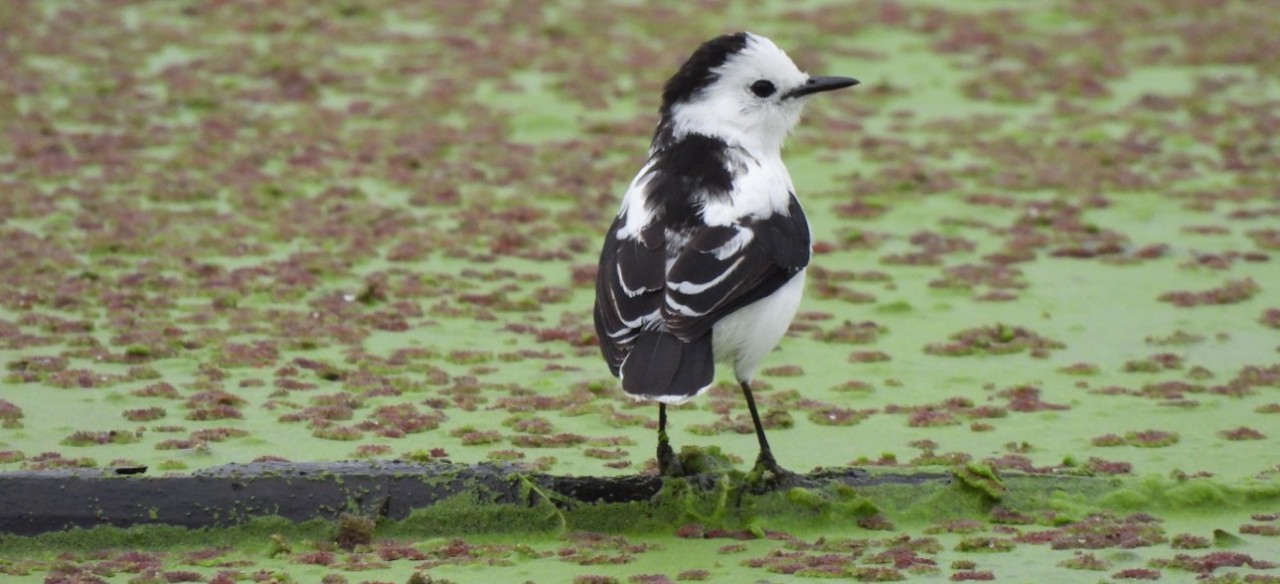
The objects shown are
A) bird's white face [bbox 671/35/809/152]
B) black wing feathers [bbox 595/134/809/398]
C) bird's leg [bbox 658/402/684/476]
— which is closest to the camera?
black wing feathers [bbox 595/134/809/398]

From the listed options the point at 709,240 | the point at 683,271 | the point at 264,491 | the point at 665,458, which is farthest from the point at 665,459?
the point at 264,491

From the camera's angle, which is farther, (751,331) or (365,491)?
(751,331)

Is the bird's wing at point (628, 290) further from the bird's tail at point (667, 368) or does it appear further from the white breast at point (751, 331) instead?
the white breast at point (751, 331)

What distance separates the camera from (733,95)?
23.5 feet

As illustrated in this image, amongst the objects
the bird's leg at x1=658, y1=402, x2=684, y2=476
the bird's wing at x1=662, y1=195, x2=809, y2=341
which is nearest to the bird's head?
the bird's wing at x1=662, y1=195, x2=809, y2=341

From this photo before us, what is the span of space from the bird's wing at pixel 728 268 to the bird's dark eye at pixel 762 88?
567 mm

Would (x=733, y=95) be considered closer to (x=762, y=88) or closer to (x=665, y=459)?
(x=762, y=88)

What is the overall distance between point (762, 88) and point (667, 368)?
5.02ft

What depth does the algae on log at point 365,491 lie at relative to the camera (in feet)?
19.2

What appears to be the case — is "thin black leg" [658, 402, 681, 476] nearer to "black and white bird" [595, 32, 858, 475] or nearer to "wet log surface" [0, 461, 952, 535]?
"black and white bird" [595, 32, 858, 475]

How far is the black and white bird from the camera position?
6.19 meters

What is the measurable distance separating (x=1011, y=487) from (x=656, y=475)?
1.09 m

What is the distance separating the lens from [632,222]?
6.71m

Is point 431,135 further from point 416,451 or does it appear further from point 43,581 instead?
point 43,581
